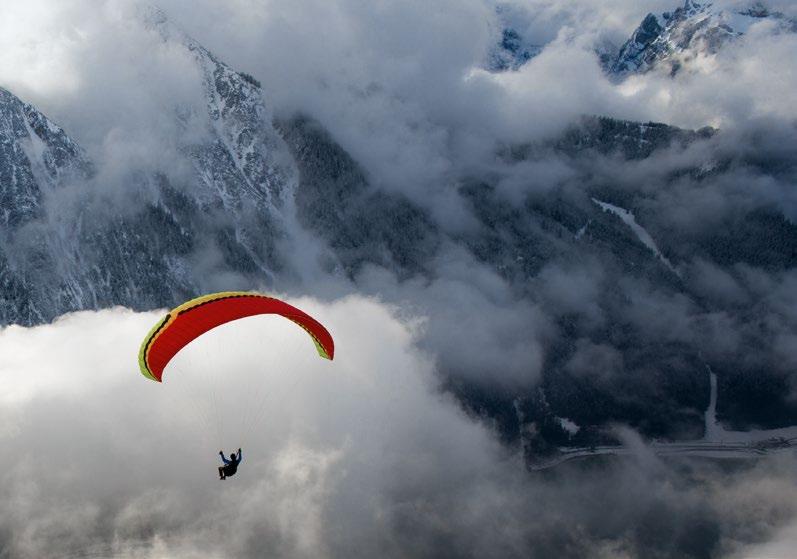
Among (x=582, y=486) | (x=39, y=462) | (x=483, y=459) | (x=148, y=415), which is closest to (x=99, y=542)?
(x=39, y=462)

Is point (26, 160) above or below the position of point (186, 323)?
above

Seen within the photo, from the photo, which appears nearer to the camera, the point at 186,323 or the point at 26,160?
the point at 186,323

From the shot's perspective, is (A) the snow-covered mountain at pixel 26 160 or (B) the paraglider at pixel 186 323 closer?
(B) the paraglider at pixel 186 323

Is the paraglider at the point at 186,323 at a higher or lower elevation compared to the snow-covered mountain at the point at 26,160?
lower

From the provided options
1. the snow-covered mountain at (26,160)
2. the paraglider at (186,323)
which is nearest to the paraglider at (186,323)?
the paraglider at (186,323)

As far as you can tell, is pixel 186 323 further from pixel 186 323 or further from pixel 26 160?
pixel 26 160

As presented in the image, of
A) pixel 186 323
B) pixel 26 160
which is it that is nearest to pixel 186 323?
pixel 186 323

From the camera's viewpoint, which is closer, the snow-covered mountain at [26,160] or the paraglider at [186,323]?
the paraglider at [186,323]

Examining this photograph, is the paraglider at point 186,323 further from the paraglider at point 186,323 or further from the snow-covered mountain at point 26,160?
the snow-covered mountain at point 26,160

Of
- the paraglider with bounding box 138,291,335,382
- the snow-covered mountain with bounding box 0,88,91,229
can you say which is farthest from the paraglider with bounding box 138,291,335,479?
the snow-covered mountain with bounding box 0,88,91,229

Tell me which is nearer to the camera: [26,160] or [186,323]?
[186,323]

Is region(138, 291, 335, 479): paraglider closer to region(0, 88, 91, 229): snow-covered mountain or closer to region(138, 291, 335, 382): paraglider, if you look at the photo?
region(138, 291, 335, 382): paraglider
